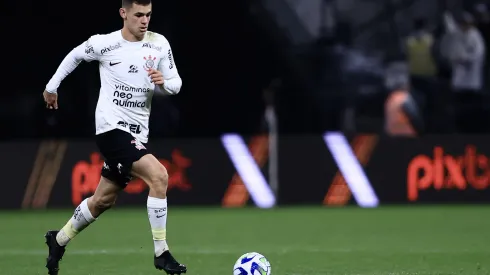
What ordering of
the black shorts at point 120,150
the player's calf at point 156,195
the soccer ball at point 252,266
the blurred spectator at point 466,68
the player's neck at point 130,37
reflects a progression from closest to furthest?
the soccer ball at point 252,266, the player's calf at point 156,195, the black shorts at point 120,150, the player's neck at point 130,37, the blurred spectator at point 466,68

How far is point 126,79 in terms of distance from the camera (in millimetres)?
9508

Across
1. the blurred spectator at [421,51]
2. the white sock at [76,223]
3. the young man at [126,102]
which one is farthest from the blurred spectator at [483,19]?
the white sock at [76,223]

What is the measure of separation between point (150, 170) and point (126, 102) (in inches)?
23.7

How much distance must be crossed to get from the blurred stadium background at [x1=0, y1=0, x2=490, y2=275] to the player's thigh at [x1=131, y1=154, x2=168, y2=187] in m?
6.34

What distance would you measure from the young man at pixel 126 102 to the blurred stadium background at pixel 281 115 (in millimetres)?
5994

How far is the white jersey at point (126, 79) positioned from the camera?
9.49 meters

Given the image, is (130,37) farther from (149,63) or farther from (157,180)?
(157,180)

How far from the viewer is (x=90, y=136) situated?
1900 centimetres

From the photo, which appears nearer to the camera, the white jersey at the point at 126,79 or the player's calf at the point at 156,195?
the player's calf at the point at 156,195

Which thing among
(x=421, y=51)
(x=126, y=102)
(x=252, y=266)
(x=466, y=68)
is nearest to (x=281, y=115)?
(x=421, y=51)

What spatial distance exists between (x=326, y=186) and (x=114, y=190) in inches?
354

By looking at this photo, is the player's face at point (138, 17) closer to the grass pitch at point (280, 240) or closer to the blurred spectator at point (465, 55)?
the grass pitch at point (280, 240)

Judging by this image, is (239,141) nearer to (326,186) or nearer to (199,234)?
(326,186)

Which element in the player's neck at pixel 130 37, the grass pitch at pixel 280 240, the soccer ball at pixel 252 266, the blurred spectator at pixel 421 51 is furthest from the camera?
the blurred spectator at pixel 421 51
